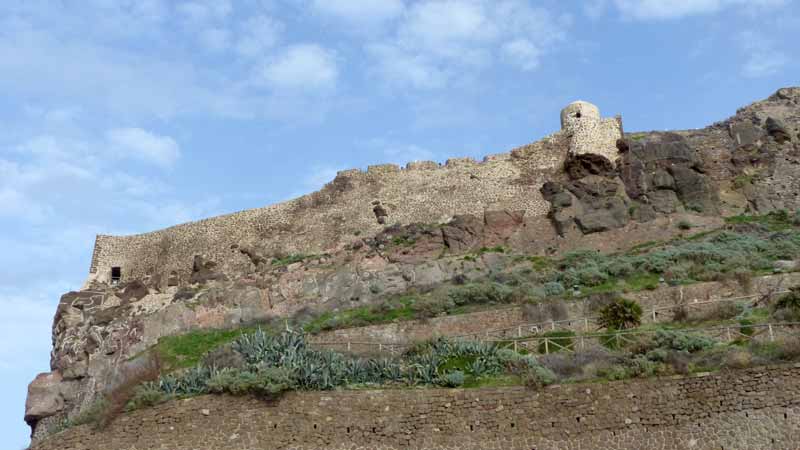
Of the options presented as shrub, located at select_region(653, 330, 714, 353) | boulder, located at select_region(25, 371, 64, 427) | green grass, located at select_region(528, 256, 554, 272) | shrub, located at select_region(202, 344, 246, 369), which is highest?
green grass, located at select_region(528, 256, 554, 272)

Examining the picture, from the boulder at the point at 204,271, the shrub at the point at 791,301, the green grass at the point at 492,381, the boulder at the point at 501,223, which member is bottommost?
the green grass at the point at 492,381

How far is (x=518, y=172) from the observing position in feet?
141

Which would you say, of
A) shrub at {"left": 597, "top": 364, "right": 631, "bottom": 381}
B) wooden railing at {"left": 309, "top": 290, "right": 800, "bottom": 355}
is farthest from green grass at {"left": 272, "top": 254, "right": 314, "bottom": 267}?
shrub at {"left": 597, "top": 364, "right": 631, "bottom": 381}

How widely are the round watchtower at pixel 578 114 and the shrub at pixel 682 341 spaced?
21.1m

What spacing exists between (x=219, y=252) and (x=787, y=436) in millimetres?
31470

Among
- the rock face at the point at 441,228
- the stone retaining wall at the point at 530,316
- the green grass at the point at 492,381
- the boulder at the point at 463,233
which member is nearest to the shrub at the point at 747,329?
the stone retaining wall at the point at 530,316

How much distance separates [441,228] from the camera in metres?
40.2

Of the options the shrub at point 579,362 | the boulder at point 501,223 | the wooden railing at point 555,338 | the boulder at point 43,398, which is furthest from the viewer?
the boulder at point 501,223

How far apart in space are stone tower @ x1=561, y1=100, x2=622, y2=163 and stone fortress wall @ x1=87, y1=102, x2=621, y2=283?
0.04 metres

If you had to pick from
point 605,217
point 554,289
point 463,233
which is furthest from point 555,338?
point 463,233

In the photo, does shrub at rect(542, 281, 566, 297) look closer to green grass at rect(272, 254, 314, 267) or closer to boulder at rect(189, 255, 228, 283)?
green grass at rect(272, 254, 314, 267)

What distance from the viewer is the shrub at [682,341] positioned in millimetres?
22281

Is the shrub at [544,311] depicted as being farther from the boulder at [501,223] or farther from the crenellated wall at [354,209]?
the crenellated wall at [354,209]

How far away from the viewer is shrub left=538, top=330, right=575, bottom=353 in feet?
81.7
